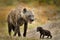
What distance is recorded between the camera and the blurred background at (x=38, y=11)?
11.1ft

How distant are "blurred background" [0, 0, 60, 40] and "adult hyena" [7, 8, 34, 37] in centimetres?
6

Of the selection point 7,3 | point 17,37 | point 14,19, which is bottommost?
point 17,37

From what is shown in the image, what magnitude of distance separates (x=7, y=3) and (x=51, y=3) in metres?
Answer: 0.70

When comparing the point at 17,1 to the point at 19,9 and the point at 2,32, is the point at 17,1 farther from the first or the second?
the point at 2,32

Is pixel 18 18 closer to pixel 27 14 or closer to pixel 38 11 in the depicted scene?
pixel 27 14

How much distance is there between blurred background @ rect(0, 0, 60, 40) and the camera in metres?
3.39

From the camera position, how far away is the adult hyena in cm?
340

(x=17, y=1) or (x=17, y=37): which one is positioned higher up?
(x=17, y=1)

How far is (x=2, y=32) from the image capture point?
11.0 ft

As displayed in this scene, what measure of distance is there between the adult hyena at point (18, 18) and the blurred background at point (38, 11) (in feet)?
0.21

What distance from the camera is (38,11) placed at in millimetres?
3471

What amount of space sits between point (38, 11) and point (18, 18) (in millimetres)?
337

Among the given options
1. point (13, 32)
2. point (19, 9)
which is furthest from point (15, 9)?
point (13, 32)

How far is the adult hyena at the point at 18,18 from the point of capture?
11.2 ft
